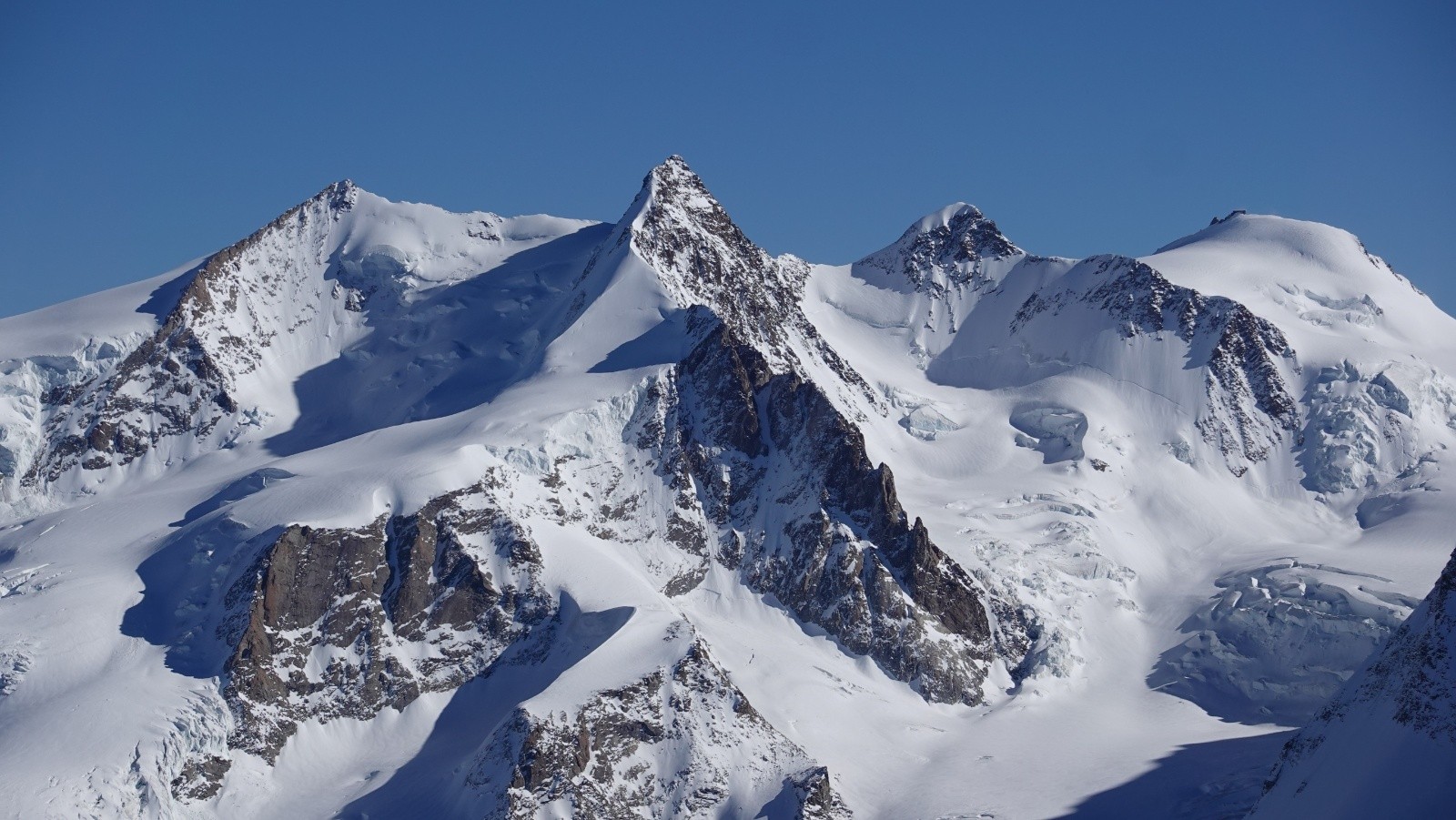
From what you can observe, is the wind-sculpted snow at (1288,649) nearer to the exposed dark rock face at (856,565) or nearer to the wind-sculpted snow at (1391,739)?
the exposed dark rock face at (856,565)

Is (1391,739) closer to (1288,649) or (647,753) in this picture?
(647,753)

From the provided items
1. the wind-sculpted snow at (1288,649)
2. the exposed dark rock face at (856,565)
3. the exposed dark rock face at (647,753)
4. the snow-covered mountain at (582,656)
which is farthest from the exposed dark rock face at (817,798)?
the wind-sculpted snow at (1288,649)

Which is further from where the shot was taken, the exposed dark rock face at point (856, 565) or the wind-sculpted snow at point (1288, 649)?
the wind-sculpted snow at point (1288, 649)

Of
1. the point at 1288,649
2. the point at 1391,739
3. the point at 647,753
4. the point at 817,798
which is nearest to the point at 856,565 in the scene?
the point at 817,798

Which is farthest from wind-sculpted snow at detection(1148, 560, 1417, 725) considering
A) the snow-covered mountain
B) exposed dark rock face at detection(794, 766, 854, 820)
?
exposed dark rock face at detection(794, 766, 854, 820)

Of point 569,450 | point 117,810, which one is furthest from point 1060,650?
point 117,810

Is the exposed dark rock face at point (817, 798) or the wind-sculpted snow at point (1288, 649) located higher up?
the wind-sculpted snow at point (1288, 649)
